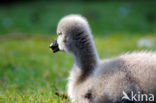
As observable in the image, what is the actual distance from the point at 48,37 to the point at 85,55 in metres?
4.66

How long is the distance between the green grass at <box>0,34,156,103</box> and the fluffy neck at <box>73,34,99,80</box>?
14.1 inches

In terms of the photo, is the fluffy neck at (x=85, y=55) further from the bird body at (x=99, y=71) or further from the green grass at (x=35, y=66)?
the green grass at (x=35, y=66)

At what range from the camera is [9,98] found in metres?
3.45

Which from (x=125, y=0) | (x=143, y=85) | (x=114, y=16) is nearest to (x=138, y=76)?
(x=143, y=85)

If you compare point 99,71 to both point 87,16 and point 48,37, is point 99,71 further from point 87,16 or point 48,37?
point 87,16

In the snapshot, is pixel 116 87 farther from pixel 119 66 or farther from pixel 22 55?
pixel 22 55

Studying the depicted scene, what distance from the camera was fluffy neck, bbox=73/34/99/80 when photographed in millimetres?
3506

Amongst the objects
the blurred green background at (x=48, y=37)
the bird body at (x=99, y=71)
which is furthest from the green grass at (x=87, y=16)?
the bird body at (x=99, y=71)

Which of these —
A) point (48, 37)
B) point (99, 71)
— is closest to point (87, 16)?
point (48, 37)

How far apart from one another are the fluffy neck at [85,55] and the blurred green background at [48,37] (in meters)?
0.36

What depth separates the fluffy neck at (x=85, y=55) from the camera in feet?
11.5

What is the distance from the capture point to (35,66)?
18.4 ft

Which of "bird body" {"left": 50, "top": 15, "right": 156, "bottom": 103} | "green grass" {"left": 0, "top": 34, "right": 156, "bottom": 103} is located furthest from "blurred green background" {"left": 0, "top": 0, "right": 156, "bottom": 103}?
"bird body" {"left": 50, "top": 15, "right": 156, "bottom": 103}

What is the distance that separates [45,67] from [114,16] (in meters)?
5.89
